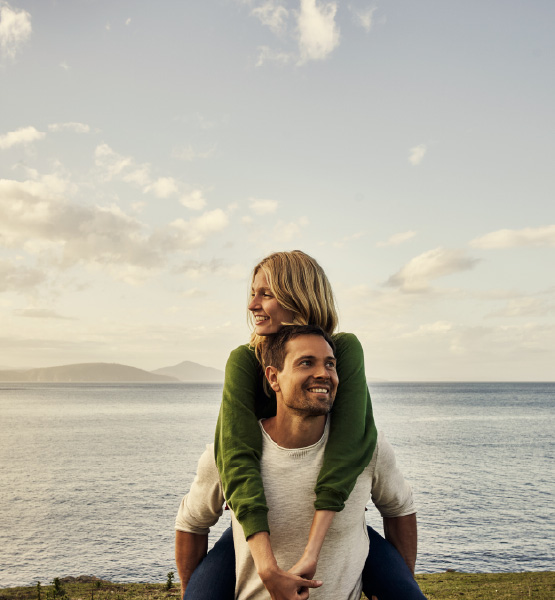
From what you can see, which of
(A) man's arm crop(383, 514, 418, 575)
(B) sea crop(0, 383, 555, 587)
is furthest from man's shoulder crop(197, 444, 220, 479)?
(B) sea crop(0, 383, 555, 587)

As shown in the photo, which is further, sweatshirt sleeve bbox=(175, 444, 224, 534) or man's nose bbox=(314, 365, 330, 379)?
sweatshirt sleeve bbox=(175, 444, 224, 534)

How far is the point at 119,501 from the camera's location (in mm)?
36125

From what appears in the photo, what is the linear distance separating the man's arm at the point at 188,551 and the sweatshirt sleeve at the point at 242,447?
1.76 feet

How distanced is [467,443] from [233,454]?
227ft

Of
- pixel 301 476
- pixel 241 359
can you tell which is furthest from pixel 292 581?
pixel 241 359

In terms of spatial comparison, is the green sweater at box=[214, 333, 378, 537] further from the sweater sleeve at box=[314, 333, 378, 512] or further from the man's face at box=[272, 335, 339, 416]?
the man's face at box=[272, 335, 339, 416]

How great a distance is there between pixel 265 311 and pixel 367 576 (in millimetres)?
1603

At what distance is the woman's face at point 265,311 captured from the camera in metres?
3.45

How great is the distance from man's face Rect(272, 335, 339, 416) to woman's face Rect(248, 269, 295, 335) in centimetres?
50

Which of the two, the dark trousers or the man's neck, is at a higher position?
the man's neck

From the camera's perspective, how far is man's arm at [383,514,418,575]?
131 inches

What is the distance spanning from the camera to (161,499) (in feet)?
119

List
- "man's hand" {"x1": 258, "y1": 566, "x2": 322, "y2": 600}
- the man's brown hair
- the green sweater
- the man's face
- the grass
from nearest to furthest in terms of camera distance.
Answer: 1. "man's hand" {"x1": 258, "y1": 566, "x2": 322, "y2": 600}
2. the green sweater
3. the man's face
4. the man's brown hair
5. the grass

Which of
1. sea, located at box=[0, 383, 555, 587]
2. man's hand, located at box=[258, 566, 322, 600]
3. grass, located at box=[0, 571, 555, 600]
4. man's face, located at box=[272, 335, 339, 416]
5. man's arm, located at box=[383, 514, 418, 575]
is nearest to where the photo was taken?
man's hand, located at box=[258, 566, 322, 600]
